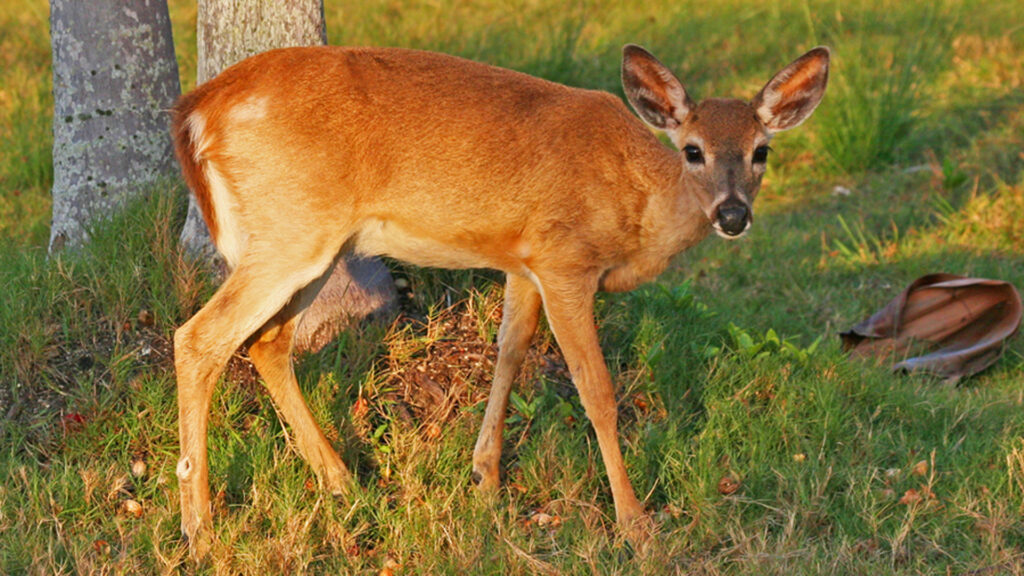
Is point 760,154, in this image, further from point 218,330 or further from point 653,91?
point 218,330

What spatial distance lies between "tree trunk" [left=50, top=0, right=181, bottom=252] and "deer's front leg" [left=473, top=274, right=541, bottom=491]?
194 centimetres

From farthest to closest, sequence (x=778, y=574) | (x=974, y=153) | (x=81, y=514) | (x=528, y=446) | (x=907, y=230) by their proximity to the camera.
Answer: (x=974, y=153) < (x=907, y=230) < (x=528, y=446) < (x=81, y=514) < (x=778, y=574)

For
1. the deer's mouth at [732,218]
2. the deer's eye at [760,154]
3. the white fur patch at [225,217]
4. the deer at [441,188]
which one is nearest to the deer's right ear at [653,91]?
the deer at [441,188]

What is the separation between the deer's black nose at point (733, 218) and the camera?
4.20m

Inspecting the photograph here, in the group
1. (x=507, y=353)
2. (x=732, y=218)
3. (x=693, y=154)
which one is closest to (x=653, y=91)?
(x=693, y=154)

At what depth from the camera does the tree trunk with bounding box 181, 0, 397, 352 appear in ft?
16.9

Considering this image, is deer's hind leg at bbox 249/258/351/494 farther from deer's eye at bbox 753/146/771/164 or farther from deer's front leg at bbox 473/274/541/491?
deer's eye at bbox 753/146/771/164

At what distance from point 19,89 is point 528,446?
17.2 feet

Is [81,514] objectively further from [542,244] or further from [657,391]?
[657,391]

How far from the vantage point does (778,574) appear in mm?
3898

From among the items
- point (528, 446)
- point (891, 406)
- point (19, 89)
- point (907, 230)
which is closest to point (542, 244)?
point (528, 446)

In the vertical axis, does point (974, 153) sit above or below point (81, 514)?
below

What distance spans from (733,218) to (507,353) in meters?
1.13

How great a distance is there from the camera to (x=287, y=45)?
524cm
